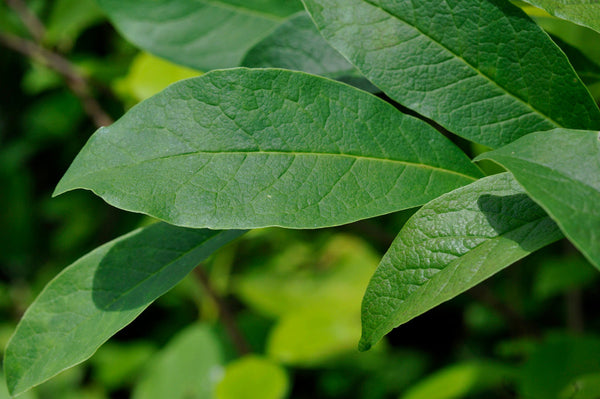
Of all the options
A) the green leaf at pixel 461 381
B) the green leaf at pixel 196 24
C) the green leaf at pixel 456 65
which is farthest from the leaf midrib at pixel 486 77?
the green leaf at pixel 461 381

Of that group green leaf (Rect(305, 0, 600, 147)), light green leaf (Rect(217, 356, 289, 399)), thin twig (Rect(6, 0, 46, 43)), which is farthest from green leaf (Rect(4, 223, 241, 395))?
thin twig (Rect(6, 0, 46, 43))

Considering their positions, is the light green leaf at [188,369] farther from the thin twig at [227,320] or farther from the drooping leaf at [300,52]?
the drooping leaf at [300,52]

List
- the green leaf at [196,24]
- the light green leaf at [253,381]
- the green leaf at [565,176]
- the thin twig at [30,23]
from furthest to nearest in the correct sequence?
the thin twig at [30,23] → the light green leaf at [253,381] → the green leaf at [196,24] → the green leaf at [565,176]

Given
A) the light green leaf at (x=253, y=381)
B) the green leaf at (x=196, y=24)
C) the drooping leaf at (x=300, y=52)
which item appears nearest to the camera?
the drooping leaf at (x=300, y=52)

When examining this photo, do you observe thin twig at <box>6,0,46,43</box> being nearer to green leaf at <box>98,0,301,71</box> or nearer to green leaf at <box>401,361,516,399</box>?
green leaf at <box>98,0,301,71</box>

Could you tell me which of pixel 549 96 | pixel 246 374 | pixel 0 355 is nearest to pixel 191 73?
pixel 246 374

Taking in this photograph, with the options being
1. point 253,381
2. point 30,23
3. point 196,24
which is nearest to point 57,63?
point 30,23

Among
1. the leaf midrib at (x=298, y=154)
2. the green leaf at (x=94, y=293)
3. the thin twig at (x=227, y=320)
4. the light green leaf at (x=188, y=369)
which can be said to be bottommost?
the light green leaf at (x=188, y=369)
